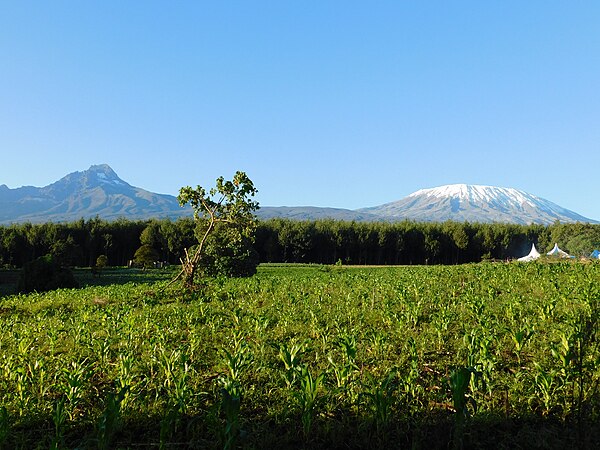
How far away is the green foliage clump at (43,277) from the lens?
2519 cm

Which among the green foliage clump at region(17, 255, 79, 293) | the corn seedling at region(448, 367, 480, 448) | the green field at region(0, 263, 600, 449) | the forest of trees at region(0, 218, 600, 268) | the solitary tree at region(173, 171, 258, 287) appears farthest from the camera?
the forest of trees at region(0, 218, 600, 268)

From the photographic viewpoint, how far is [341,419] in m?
4.91

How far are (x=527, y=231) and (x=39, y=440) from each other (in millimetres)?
113847

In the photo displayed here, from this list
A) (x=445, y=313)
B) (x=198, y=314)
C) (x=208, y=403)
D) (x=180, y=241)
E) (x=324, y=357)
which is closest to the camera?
(x=208, y=403)

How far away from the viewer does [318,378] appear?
476 centimetres

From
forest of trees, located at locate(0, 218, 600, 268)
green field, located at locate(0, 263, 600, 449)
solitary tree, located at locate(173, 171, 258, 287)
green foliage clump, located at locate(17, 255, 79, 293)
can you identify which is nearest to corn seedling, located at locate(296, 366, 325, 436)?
green field, located at locate(0, 263, 600, 449)

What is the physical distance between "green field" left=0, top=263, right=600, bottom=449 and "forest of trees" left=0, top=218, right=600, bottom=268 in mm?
69384

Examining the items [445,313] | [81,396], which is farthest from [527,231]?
[81,396]

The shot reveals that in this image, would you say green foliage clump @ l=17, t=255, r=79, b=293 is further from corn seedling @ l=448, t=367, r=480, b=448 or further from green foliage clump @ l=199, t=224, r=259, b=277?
corn seedling @ l=448, t=367, r=480, b=448

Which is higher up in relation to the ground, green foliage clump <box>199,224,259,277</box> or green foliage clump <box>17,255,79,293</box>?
green foliage clump <box>199,224,259,277</box>

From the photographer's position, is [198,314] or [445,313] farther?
[198,314]

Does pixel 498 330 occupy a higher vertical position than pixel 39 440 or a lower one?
higher

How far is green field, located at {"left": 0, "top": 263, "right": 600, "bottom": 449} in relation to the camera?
4438 millimetres

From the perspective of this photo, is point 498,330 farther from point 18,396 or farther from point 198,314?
point 18,396
